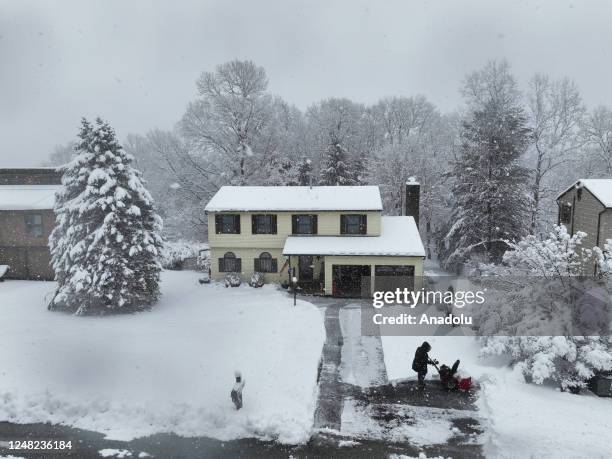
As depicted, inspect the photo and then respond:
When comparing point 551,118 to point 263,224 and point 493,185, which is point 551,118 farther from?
point 263,224

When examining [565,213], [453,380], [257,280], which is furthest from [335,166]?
[453,380]

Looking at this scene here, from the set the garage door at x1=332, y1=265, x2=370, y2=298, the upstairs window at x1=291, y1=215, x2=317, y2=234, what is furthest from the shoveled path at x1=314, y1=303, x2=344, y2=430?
the upstairs window at x1=291, y1=215, x2=317, y2=234

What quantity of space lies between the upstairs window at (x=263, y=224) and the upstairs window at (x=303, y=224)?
1.26 meters

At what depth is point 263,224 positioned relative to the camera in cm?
2631

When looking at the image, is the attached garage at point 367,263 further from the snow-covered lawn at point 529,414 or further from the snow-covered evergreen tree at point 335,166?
the snow-covered evergreen tree at point 335,166

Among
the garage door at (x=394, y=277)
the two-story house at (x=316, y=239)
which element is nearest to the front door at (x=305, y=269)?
the two-story house at (x=316, y=239)

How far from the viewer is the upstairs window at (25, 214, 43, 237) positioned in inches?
1045

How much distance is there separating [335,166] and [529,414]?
33.1 metres

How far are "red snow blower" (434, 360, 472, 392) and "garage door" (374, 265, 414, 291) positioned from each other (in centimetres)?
1091

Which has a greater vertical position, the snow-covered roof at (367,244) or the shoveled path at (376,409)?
the snow-covered roof at (367,244)

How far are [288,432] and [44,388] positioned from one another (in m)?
7.43

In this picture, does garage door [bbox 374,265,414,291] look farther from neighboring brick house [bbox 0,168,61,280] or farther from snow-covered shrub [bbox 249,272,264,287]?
neighboring brick house [bbox 0,168,61,280]

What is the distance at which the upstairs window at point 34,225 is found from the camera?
1045 inches

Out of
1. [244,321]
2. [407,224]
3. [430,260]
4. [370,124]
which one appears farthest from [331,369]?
[370,124]
